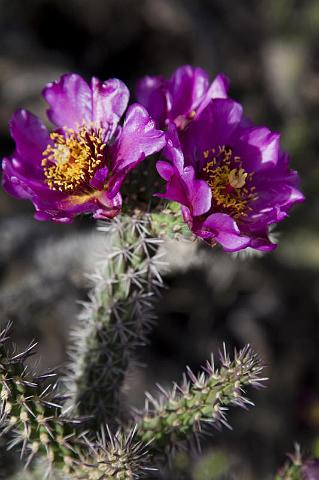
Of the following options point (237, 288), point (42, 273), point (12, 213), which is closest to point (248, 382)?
point (42, 273)

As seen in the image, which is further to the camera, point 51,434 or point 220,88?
point 220,88

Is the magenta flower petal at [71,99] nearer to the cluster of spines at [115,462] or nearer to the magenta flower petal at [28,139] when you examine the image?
the magenta flower petal at [28,139]

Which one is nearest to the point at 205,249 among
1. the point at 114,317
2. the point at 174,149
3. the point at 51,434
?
the point at 114,317

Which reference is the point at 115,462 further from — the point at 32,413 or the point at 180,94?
the point at 180,94

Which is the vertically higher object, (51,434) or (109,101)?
(109,101)

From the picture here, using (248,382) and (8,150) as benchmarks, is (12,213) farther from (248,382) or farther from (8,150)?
(248,382)

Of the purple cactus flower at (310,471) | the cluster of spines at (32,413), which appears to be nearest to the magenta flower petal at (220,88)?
the cluster of spines at (32,413)
